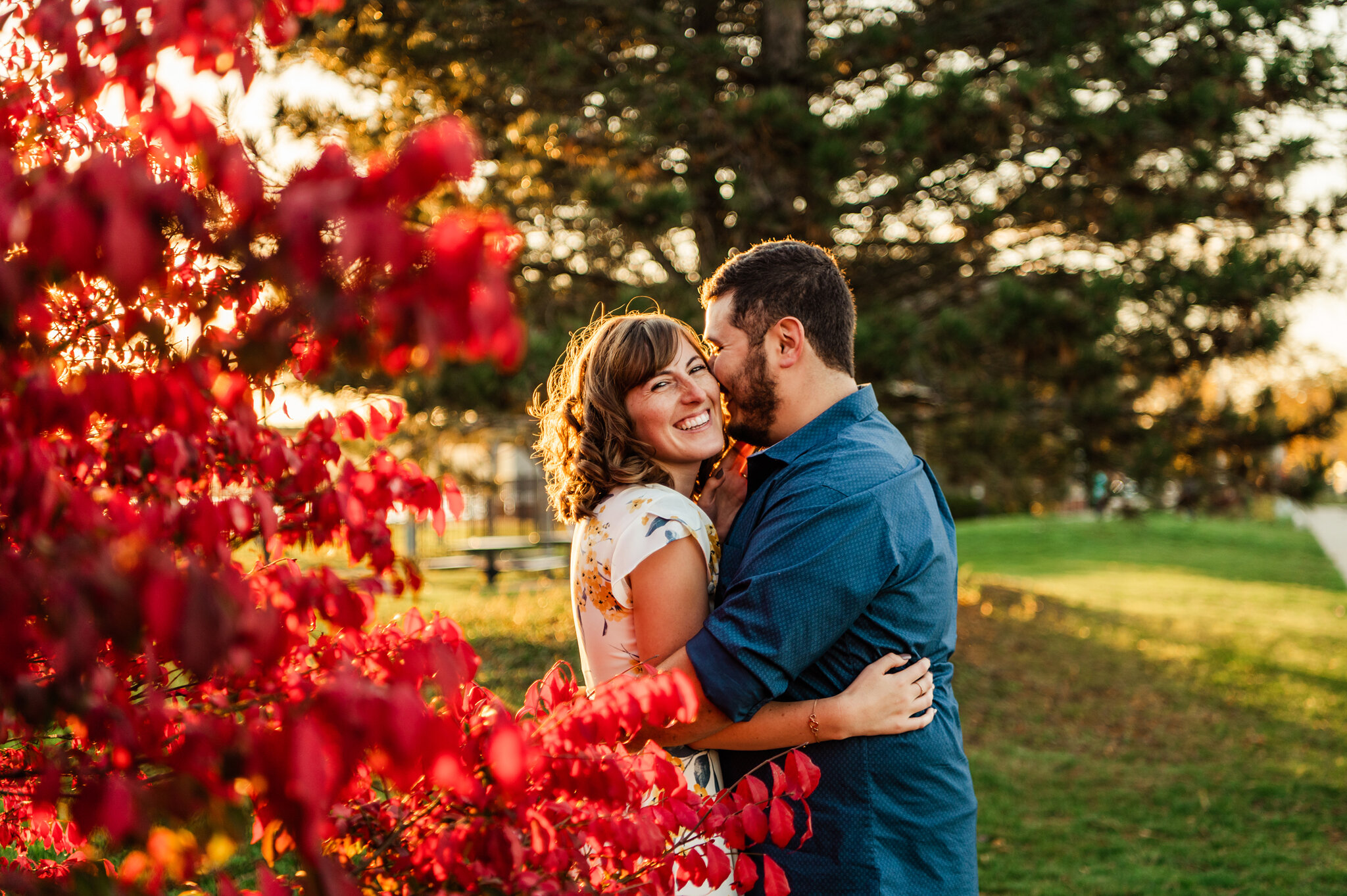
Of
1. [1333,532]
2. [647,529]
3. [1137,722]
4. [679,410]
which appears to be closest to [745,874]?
[647,529]

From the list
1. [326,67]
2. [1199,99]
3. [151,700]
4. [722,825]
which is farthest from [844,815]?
[326,67]

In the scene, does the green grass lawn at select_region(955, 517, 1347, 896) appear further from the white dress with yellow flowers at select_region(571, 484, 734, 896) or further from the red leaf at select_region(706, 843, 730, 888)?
the red leaf at select_region(706, 843, 730, 888)

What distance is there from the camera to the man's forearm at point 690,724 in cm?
229

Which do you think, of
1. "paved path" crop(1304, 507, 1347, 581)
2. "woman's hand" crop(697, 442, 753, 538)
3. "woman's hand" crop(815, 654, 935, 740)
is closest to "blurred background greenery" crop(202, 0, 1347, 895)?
"woman's hand" crop(697, 442, 753, 538)

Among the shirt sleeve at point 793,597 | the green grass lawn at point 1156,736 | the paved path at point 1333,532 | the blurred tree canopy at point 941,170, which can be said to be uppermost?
the blurred tree canopy at point 941,170

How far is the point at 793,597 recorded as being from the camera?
→ 2248 millimetres

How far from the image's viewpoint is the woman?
2416 millimetres

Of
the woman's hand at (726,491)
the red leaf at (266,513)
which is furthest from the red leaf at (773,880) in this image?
the red leaf at (266,513)

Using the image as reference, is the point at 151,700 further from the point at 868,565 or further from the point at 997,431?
the point at 997,431

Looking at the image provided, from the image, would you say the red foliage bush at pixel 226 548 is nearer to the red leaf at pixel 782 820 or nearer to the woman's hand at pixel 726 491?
the red leaf at pixel 782 820

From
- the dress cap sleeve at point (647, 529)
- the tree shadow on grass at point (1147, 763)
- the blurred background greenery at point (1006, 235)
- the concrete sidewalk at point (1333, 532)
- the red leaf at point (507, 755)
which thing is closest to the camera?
the red leaf at point (507, 755)

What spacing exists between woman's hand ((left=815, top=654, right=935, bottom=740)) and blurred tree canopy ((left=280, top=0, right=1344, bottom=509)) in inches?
188

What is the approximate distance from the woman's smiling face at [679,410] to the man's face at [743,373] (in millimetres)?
59

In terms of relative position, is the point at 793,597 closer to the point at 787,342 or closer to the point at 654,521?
the point at 654,521
